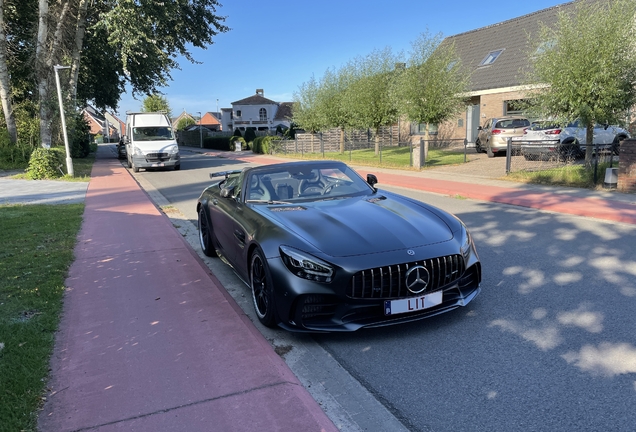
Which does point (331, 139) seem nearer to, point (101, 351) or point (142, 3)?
A: point (142, 3)

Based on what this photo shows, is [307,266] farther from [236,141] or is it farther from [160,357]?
[236,141]

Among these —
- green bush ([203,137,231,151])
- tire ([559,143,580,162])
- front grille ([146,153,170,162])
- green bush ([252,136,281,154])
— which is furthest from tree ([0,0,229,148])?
tire ([559,143,580,162])

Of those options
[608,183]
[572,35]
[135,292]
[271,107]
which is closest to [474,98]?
[572,35]

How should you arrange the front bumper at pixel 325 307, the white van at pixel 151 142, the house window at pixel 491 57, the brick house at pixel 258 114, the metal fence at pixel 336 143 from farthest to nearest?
the brick house at pixel 258 114
the metal fence at pixel 336 143
the house window at pixel 491 57
the white van at pixel 151 142
the front bumper at pixel 325 307

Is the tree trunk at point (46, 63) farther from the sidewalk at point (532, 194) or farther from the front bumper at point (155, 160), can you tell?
the sidewalk at point (532, 194)

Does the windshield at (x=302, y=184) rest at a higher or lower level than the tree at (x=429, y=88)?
lower

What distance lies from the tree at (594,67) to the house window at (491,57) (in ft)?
48.6

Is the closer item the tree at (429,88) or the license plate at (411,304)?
the license plate at (411,304)

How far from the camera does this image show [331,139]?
117 ft

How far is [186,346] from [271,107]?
8394cm

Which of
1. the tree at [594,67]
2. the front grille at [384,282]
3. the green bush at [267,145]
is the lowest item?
the front grille at [384,282]

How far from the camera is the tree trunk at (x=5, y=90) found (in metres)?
20.2

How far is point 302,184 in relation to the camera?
538cm

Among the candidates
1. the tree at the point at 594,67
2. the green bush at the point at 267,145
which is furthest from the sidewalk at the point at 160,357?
the green bush at the point at 267,145
